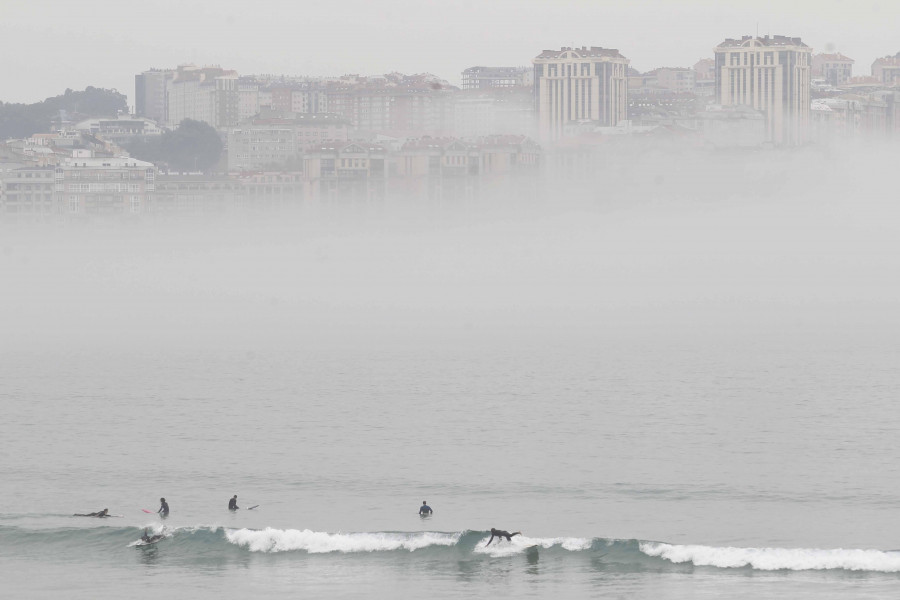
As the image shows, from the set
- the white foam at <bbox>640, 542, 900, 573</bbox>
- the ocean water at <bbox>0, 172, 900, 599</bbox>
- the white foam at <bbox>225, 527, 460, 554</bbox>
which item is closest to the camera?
the white foam at <bbox>640, 542, 900, 573</bbox>

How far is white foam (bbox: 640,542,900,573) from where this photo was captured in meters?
44.6

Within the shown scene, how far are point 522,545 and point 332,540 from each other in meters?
5.95

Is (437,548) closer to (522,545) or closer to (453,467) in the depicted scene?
(522,545)

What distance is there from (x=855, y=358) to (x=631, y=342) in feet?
80.8

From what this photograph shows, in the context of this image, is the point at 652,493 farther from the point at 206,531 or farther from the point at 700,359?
the point at 700,359

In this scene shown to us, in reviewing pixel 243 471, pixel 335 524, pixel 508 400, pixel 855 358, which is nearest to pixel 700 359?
pixel 855 358

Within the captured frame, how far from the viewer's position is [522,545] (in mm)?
47156

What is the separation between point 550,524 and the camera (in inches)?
2035

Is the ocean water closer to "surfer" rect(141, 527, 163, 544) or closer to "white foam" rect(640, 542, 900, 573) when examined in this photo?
"white foam" rect(640, 542, 900, 573)

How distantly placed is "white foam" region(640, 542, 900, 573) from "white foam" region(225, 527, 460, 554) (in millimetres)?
7053

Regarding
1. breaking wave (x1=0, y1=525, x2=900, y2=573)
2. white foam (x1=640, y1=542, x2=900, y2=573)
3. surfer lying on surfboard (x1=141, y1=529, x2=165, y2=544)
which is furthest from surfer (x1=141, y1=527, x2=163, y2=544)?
white foam (x1=640, y1=542, x2=900, y2=573)

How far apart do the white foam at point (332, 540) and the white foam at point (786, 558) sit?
7.05 m

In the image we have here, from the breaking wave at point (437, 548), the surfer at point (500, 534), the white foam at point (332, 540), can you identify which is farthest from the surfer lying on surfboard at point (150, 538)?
the surfer at point (500, 534)

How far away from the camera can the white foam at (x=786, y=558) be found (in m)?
44.6
